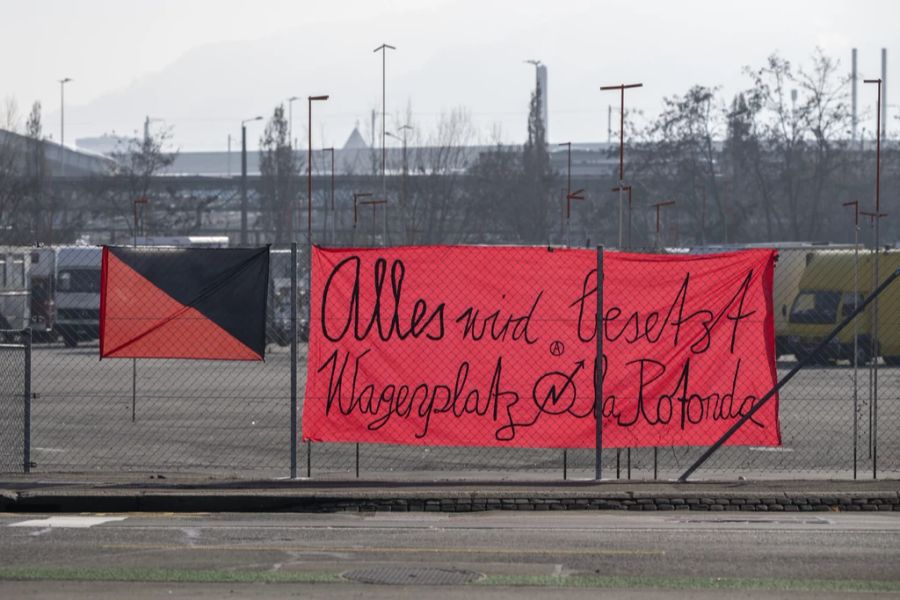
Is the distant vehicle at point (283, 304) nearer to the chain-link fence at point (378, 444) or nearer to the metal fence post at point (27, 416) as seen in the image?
the chain-link fence at point (378, 444)

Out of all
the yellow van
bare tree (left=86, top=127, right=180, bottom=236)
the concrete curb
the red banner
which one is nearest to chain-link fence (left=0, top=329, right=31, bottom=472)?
the concrete curb

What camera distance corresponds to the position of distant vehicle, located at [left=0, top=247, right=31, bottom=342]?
43856 millimetres

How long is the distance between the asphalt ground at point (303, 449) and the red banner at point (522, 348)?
591 mm

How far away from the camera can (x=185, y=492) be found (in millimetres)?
13172

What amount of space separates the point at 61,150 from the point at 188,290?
8300 cm

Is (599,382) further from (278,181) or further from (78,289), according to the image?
(278,181)

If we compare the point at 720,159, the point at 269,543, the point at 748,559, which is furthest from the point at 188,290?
the point at 720,159

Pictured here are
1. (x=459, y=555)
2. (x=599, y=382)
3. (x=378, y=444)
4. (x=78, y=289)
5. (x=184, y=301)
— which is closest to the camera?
(x=459, y=555)

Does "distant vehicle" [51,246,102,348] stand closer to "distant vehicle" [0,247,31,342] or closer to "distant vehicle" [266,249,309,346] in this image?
"distant vehicle" [0,247,31,342]

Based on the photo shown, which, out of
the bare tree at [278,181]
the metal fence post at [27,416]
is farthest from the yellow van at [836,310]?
the bare tree at [278,181]

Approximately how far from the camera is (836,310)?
3941 cm

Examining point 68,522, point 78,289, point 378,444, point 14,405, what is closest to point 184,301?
point 14,405

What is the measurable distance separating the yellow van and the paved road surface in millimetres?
24457

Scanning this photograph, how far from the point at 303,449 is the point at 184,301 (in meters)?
4.32
